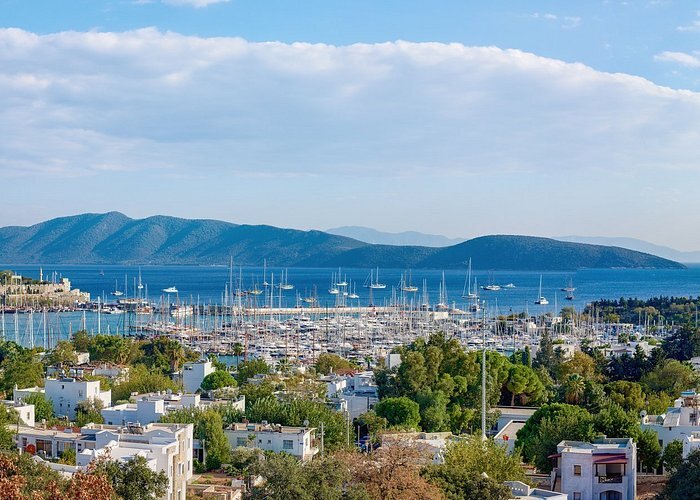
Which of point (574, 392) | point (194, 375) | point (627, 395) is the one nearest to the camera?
point (627, 395)

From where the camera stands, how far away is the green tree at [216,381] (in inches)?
1583

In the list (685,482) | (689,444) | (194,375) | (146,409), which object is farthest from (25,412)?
(685,482)

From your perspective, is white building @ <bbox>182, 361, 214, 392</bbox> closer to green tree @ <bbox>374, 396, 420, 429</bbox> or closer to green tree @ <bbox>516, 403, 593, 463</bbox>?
green tree @ <bbox>374, 396, 420, 429</bbox>

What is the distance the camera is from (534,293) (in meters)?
162

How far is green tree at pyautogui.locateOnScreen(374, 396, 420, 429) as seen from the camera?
107ft

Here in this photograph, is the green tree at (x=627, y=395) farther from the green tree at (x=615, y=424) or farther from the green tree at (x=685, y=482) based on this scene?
the green tree at (x=685, y=482)

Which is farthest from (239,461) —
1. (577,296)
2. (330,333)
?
(577,296)

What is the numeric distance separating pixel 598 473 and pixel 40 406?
67.6 feet

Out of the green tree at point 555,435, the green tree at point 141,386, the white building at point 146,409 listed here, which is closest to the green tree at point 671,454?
the green tree at point 555,435

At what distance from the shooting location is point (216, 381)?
132 feet

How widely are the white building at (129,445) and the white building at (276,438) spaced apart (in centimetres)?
331

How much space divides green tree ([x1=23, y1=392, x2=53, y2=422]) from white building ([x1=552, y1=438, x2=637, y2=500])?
19343mm

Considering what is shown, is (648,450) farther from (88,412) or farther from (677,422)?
(88,412)

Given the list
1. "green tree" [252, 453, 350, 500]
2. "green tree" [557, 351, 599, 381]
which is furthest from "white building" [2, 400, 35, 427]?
"green tree" [557, 351, 599, 381]
